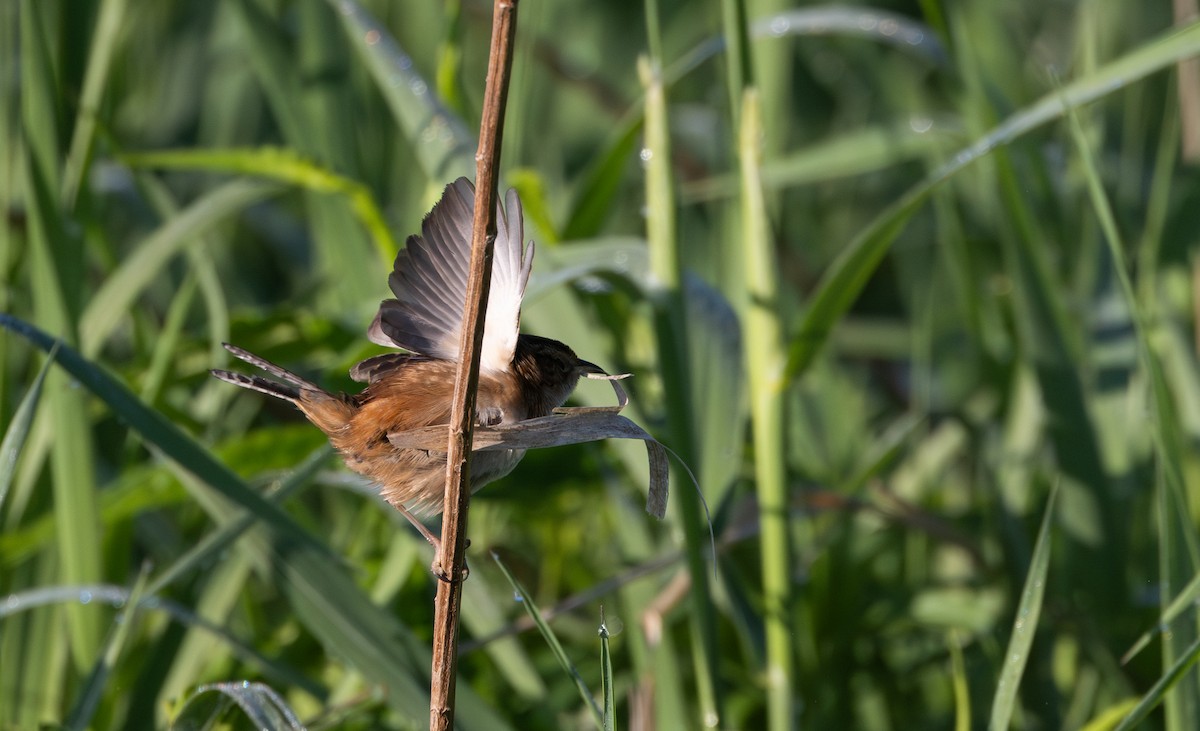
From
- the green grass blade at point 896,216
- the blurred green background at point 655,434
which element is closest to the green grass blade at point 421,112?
the blurred green background at point 655,434

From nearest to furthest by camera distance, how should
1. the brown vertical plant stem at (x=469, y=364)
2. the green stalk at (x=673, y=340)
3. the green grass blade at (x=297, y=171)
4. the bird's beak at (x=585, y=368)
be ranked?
1. the brown vertical plant stem at (x=469, y=364)
2. the bird's beak at (x=585, y=368)
3. the green stalk at (x=673, y=340)
4. the green grass blade at (x=297, y=171)

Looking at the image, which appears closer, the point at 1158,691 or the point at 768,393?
the point at 1158,691

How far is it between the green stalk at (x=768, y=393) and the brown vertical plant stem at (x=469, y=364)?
0.70 metres

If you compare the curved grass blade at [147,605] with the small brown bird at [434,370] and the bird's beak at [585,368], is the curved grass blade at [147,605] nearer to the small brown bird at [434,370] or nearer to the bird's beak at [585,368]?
the small brown bird at [434,370]

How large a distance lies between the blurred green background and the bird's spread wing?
0.27m

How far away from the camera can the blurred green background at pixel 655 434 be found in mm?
1530

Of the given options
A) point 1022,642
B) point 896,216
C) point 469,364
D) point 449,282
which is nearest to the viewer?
point 469,364

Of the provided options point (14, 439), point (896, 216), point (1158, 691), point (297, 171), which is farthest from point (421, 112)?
point (1158, 691)

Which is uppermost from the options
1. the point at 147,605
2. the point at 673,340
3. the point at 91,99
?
the point at 91,99

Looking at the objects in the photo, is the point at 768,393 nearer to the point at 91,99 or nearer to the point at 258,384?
the point at 258,384

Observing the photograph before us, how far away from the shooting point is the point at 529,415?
1345 mm

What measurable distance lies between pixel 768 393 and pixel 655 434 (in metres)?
0.17

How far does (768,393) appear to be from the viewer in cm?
161

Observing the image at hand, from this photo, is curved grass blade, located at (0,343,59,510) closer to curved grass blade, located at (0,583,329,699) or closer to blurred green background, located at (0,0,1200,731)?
blurred green background, located at (0,0,1200,731)
